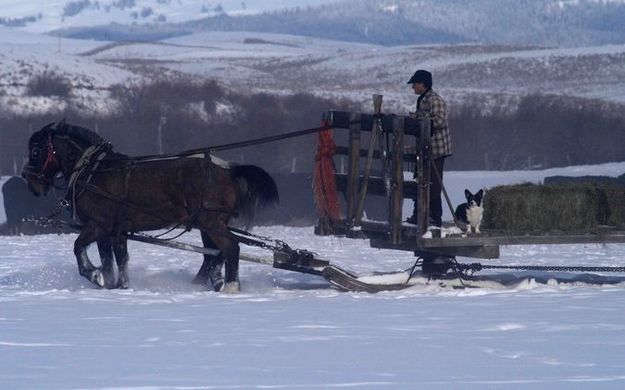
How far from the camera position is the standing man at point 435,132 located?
10.9 m

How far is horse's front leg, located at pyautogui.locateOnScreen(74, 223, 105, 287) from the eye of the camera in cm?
1127

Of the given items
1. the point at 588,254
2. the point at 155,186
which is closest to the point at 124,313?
the point at 155,186

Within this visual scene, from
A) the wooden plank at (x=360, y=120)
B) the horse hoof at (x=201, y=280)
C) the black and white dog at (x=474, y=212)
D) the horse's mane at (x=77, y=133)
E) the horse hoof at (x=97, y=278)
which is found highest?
the wooden plank at (x=360, y=120)

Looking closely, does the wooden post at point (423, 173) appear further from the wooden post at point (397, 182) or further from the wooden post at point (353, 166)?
the wooden post at point (353, 166)

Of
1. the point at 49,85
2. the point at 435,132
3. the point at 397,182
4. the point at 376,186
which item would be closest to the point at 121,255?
the point at 376,186

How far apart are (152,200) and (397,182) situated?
2202 mm

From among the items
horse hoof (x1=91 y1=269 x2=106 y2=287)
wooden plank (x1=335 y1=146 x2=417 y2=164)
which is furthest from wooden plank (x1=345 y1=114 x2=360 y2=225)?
horse hoof (x1=91 y1=269 x2=106 y2=287)

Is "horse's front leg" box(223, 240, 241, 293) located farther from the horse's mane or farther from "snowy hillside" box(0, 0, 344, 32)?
"snowy hillside" box(0, 0, 344, 32)

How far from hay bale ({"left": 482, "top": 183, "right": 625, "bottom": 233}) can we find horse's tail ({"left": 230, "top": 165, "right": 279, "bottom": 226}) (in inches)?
77.1

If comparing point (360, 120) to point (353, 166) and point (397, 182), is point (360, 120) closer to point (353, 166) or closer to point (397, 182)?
point (353, 166)

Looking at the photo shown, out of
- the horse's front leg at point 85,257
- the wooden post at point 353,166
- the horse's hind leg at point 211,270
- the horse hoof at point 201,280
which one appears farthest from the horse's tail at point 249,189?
the horse's front leg at point 85,257

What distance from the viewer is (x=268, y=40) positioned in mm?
87500

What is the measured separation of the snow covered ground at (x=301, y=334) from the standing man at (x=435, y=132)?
2.29ft

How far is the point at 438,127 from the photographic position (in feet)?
35.9
